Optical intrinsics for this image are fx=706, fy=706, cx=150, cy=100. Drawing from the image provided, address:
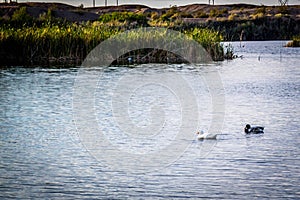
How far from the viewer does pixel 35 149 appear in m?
11.7

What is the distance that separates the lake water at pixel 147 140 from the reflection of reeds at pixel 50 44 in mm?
6233

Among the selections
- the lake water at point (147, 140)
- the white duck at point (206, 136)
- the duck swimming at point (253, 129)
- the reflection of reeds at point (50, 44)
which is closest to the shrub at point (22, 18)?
the reflection of reeds at point (50, 44)

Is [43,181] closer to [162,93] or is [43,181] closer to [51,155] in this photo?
[51,155]

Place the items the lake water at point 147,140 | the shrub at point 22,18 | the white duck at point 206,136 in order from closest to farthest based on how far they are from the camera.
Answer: the lake water at point 147,140 → the white duck at point 206,136 → the shrub at point 22,18

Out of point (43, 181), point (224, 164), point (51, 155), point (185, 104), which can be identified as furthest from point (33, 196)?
point (185, 104)

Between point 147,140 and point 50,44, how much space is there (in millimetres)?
17986

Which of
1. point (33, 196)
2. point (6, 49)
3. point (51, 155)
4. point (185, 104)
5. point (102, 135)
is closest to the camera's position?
point (33, 196)

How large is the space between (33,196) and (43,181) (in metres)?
0.70

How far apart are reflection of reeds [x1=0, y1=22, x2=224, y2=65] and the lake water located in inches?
245

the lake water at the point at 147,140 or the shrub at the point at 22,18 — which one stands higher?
the shrub at the point at 22,18

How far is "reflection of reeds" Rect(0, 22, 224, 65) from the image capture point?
97.5 ft

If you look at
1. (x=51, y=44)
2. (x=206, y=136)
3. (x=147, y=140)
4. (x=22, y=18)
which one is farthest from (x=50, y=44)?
(x=206, y=136)

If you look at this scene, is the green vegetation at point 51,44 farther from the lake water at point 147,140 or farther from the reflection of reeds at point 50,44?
the lake water at point 147,140

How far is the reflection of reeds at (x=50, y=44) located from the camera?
29703 mm
